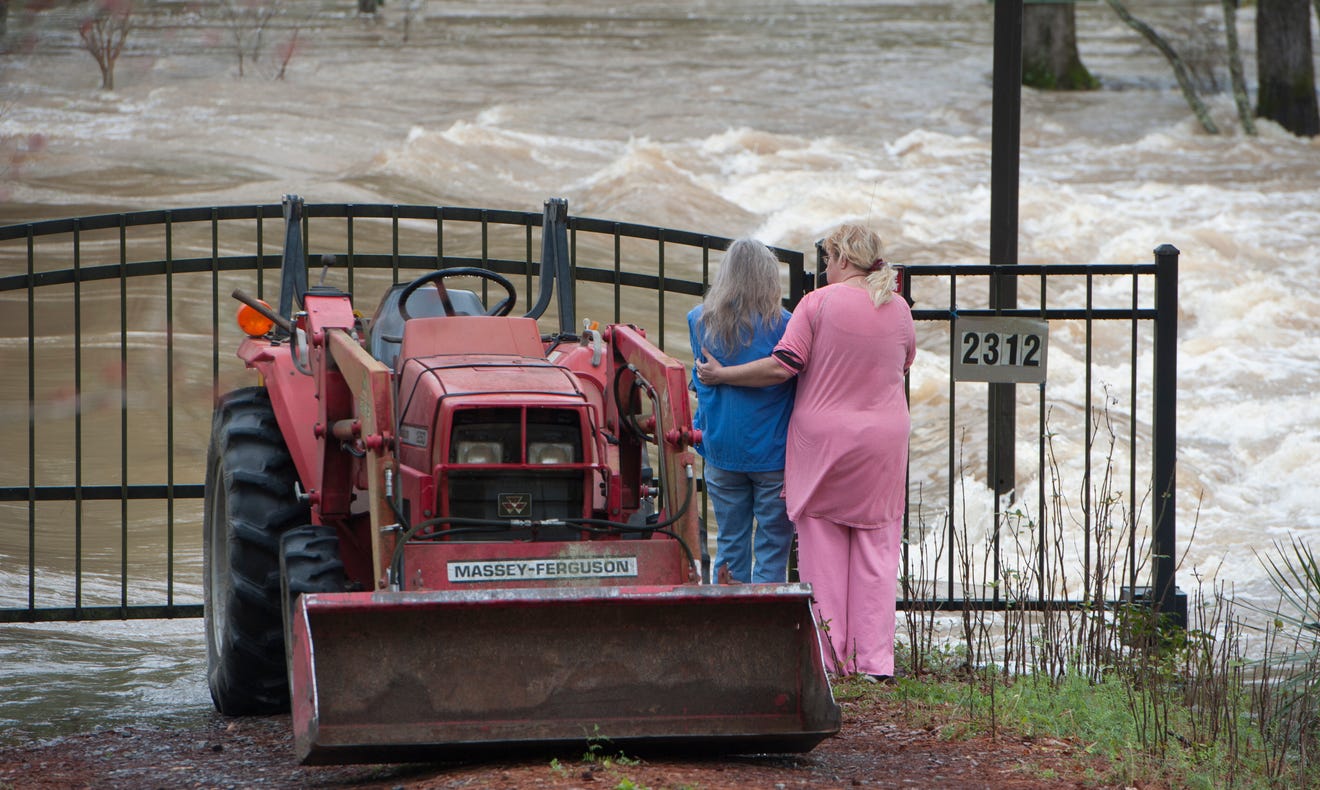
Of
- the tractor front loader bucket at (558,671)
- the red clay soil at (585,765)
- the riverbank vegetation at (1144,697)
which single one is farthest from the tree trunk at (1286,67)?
the tractor front loader bucket at (558,671)

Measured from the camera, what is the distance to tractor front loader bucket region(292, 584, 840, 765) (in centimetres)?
505

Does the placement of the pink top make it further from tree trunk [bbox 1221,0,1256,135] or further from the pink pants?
tree trunk [bbox 1221,0,1256,135]

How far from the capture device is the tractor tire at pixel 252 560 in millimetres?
6195

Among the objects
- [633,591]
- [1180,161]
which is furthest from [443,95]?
[633,591]

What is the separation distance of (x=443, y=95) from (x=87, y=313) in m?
18.4

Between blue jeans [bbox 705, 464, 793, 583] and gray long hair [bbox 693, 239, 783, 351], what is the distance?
58 cm

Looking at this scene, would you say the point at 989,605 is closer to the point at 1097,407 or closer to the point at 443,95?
the point at 1097,407

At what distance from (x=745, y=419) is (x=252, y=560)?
2.01 meters

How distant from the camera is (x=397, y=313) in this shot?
628cm

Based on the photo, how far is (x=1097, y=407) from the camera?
611 inches

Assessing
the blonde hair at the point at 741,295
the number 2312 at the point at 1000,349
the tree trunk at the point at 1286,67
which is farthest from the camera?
the tree trunk at the point at 1286,67

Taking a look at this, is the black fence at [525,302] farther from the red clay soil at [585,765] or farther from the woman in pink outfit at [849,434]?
the red clay soil at [585,765]

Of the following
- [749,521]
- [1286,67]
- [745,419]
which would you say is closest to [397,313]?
[745,419]

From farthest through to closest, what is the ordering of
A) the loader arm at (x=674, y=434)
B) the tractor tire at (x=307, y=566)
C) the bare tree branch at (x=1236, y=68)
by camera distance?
the bare tree branch at (x=1236, y=68), the loader arm at (x=674, y=434), the tractor tire at (x=307, y=566)
